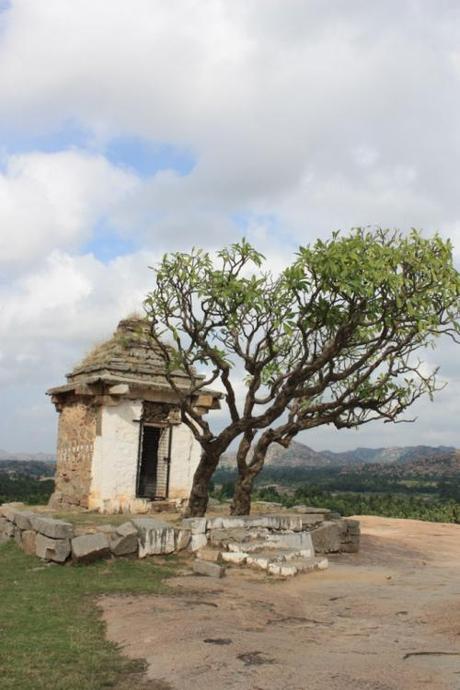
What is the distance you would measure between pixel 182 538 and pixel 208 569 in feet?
5.47

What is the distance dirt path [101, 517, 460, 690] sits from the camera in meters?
5.52

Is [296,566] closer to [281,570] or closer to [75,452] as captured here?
[281,570]

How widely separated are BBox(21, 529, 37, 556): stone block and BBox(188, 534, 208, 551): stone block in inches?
109

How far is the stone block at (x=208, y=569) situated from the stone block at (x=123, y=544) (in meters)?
1.17

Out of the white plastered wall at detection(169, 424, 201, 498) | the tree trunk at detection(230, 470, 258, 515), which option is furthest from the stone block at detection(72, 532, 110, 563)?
the white plastered wall at detection(169, 424, 201, 498)

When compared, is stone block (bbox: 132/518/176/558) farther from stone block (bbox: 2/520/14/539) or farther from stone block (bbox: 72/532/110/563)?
stone block (bbox: 2/520/14/539)

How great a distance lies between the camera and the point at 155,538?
11.9 metres

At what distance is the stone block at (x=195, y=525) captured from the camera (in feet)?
40.9

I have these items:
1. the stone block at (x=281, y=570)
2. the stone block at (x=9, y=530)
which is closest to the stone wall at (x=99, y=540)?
the stone block at (x=9, y=530)

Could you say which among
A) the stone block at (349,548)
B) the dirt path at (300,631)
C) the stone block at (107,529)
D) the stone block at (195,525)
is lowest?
the dirt path at (300,631)

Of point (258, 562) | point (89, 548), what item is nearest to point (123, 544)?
point (89, 548)

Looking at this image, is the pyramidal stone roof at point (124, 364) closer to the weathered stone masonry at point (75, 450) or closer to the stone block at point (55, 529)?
the weathered stone masonry at point (75, 450)

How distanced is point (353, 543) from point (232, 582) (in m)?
5.08

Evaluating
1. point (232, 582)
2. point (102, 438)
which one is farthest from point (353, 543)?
point (102, 438)
